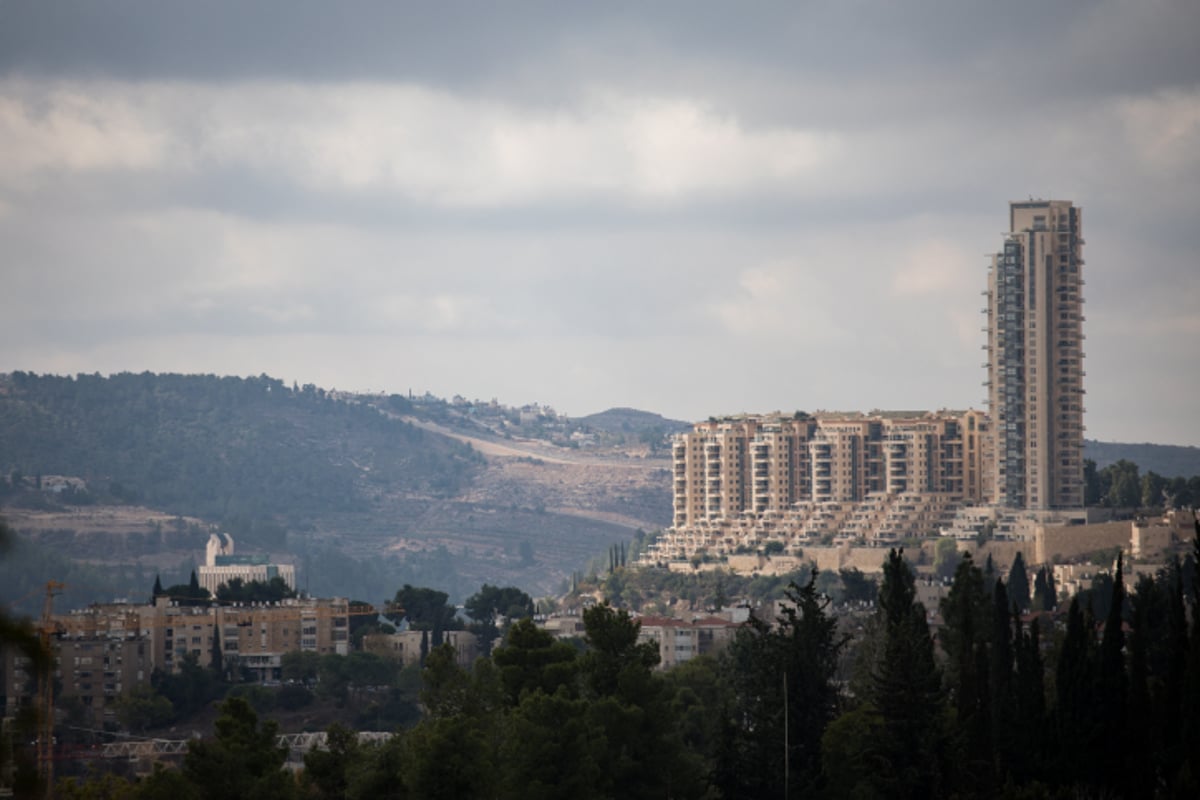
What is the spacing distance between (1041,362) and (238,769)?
3940 inches

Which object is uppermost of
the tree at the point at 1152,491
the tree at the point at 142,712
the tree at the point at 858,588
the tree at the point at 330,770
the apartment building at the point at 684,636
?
the tree at the point at 1152,491

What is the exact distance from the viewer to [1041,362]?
14612 centimetres

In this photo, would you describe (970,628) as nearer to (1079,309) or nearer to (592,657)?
(592,657)

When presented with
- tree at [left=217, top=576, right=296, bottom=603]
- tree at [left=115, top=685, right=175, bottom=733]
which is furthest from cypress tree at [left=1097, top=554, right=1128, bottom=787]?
tree at [left=217, top=576, right=296, bottom=603]

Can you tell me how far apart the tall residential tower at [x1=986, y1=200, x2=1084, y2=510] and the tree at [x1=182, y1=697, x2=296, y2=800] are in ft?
316

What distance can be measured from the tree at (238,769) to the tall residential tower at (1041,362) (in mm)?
96406

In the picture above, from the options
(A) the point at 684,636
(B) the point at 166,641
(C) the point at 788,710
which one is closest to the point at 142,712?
(B) the point at 166,641

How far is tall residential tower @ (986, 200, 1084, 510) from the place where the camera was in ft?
479

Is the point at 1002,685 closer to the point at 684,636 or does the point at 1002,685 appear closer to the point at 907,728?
the point at 907,728

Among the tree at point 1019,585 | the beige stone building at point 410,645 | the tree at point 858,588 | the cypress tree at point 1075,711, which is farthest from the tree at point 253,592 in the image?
the cypress tree at point 1075,711

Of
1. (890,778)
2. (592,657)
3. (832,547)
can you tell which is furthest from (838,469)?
(890,778)

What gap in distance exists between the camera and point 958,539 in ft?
484

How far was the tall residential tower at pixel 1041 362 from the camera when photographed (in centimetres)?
14588

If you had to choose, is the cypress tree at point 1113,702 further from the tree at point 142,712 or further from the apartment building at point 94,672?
the apartment building at point 94,672
